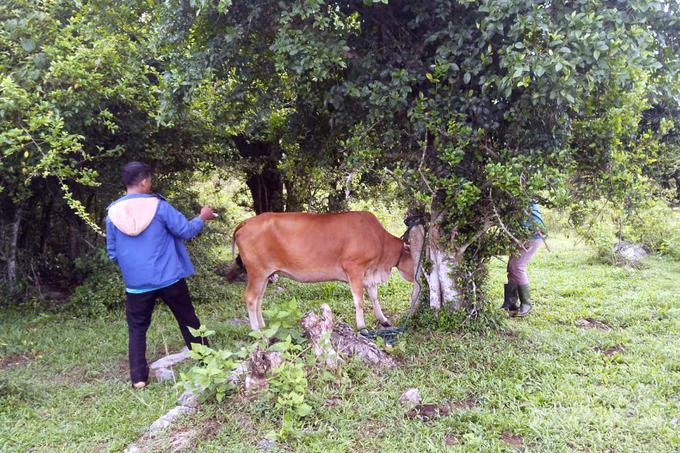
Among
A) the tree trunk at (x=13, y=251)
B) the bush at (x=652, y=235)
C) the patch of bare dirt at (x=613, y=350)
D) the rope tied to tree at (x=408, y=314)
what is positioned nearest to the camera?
the patch of bare dirt at (x=613, y=350)

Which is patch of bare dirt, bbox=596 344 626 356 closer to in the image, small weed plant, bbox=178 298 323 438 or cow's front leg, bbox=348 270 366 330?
cow's front leg, bbox=348 270 366 330

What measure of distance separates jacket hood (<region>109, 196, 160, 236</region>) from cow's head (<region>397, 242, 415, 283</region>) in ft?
9.70

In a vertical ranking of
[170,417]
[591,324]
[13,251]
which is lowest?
[591,324]

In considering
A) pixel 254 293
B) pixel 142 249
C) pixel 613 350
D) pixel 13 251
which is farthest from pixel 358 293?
pixel 13 251

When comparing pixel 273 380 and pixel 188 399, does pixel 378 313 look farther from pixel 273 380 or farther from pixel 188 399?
pixel 188 399

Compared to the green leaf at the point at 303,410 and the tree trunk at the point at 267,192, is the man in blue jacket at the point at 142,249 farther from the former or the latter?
the tree trunk at the point at 267,192

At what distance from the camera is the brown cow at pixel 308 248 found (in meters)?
5.49

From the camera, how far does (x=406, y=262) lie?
5.86 meters

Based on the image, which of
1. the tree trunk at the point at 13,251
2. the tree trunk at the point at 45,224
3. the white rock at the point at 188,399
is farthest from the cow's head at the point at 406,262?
the tree trunk at the point at 45,224

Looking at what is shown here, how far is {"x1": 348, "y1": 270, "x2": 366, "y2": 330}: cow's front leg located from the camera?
5.37m

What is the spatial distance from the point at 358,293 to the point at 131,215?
2.55m

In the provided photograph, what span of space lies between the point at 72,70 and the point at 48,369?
3.10 meters

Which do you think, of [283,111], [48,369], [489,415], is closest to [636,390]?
[489,415]

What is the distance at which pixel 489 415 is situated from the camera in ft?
11.1
